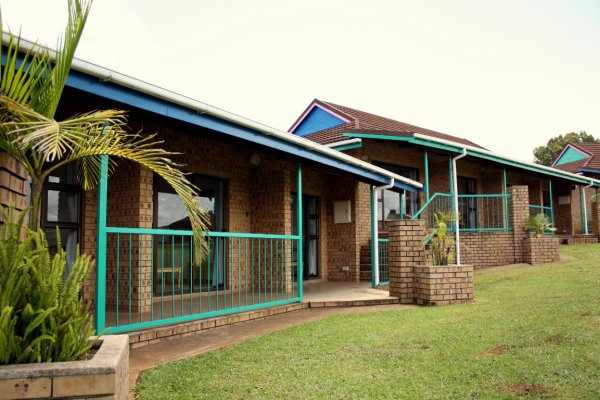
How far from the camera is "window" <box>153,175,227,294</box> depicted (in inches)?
293

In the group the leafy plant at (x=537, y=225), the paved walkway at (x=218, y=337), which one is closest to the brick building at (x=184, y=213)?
the paved walkway at (x=218, y=337)

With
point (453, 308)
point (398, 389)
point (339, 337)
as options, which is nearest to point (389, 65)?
point (453, 308)

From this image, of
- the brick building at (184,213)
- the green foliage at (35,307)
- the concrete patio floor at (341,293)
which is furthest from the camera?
the concrete patio floor at (341,293)

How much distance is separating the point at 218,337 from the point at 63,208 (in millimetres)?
2710

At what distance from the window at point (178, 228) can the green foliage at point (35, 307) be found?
4266mm

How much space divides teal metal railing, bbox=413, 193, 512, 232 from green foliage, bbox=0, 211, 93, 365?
36.9 feet

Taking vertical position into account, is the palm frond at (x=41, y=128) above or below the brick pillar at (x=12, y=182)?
above

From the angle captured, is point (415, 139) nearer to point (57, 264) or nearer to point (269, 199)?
point (269, 199)

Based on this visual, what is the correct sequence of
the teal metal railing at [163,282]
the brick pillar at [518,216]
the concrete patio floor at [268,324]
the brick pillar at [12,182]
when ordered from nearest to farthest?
1. the brick pillar at [12,182]
2. the concrete patio floor at [268,324]
3. the teal metal railing at [163,282]
4. the brick pillar at [518,216]

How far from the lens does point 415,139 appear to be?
38.5 ft

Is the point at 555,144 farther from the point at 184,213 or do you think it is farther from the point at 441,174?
the point at 184,213

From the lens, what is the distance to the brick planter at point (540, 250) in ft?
41.0

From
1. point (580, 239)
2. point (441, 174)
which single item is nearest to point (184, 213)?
point (441, 174)

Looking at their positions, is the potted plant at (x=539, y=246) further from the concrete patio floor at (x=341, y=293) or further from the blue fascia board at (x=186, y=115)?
the blue fascia board at (x=186, y=115)
